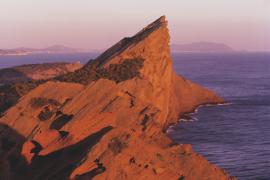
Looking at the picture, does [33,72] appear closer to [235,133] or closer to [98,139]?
[235,133]

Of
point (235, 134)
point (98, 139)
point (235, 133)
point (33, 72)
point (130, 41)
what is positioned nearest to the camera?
point (98, 139)

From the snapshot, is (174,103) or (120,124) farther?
(174,103)

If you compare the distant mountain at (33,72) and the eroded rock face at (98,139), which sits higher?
the eroded rock face at (98,139)

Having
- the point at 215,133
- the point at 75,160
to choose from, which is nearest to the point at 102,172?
the point at 75,160

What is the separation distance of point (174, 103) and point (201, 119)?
19.1ft

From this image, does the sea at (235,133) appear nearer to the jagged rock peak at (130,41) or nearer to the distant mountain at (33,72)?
the jagged rock peak at (130,41)

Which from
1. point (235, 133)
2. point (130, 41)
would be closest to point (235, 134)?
point (235, 133)

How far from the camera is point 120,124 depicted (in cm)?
3922

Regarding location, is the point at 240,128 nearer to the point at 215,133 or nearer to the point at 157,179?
the point at 215,133

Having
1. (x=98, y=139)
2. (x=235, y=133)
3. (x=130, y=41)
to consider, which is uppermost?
(x=130, y=41)

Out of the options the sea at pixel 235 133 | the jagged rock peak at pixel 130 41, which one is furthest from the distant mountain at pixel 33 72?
the sea at pixel 235 133

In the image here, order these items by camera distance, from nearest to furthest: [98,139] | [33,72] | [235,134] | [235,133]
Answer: [98,139]
[235,134]
[235,133]
[33,72]

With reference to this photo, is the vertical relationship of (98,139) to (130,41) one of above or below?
below

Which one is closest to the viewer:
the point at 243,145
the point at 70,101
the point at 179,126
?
the point at 70,101
